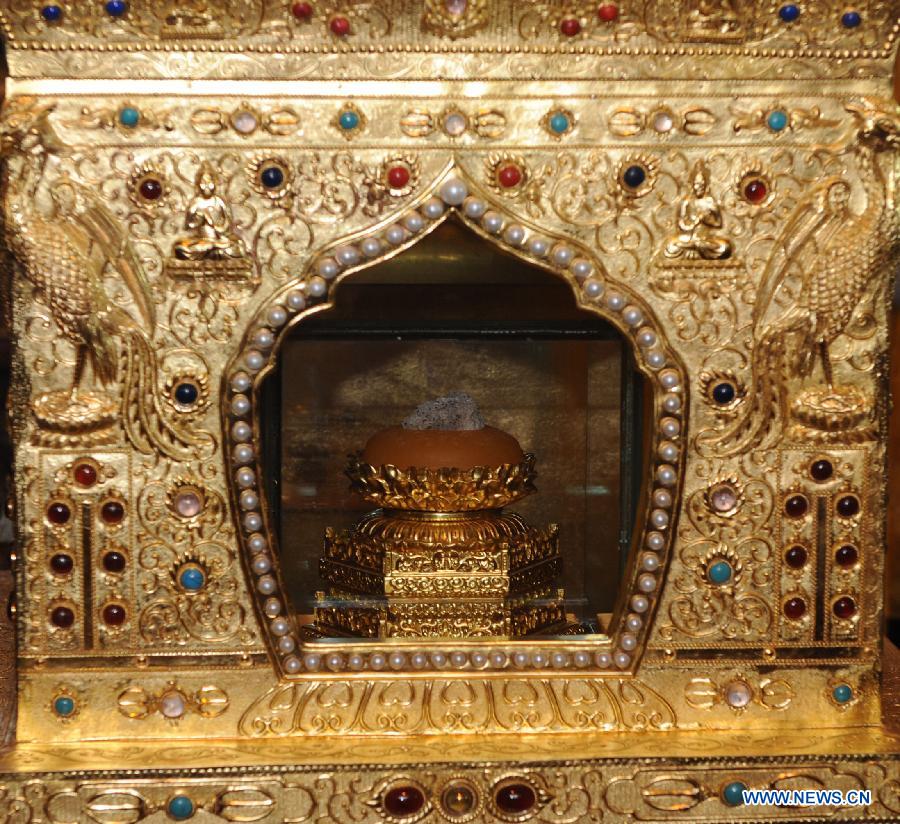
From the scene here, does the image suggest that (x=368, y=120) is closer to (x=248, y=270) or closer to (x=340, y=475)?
(x=248, y=270)

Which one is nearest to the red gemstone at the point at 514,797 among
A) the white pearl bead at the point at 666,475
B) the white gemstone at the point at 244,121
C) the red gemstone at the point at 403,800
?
the red gemstone at the point at 403,800

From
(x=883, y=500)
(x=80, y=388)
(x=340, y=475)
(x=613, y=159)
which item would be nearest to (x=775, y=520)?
(x=883, y=500)

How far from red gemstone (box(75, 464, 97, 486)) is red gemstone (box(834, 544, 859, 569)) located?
141 cm

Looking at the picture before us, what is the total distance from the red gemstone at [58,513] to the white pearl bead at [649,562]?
1.08 metres

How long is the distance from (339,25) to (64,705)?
53.5 inches

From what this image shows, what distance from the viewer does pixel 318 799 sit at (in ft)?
7.58

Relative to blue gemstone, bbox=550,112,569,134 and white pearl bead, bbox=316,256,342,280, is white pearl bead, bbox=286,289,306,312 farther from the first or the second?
blue gemstone, bbox=550,112,569,134

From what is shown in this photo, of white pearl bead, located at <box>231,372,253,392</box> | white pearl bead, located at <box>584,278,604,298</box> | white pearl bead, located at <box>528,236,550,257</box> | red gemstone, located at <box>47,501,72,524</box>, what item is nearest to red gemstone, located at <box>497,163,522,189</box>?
white pearl bead, located at <box>528,236,550,257</box>

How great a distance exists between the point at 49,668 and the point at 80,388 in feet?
1.76

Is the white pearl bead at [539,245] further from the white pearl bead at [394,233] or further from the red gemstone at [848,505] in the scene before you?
the red gemstone at [848,505]

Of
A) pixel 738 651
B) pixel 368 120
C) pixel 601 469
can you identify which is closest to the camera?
pixel 368 120

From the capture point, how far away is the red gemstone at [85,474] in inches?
91.7

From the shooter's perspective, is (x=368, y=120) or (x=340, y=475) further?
(x=340, y=475)

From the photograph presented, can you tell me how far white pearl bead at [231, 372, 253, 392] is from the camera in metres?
2.32
